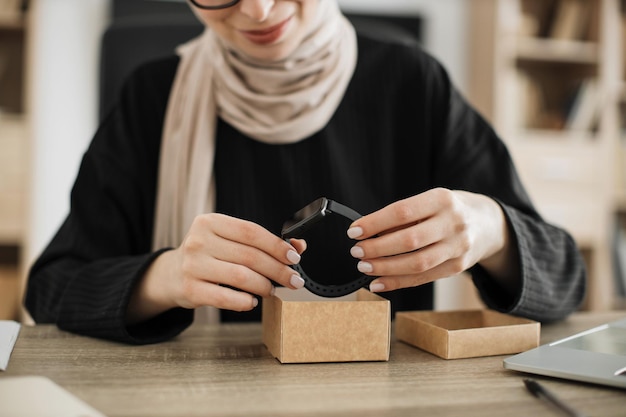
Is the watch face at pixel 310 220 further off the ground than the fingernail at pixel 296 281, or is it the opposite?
the watch face at pixel 310 220

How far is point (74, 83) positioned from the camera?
2691mm

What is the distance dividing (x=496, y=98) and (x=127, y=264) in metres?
2.31

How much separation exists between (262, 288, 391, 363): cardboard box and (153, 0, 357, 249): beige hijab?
522 mm

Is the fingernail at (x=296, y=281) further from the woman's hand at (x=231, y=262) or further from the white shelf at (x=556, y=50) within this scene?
the white shelf at (x=556, y=50)

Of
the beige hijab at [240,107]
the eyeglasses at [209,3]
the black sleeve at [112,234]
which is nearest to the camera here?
the black sleeve at [112,234]

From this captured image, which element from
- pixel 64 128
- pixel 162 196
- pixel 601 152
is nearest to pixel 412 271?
pixel 162 196

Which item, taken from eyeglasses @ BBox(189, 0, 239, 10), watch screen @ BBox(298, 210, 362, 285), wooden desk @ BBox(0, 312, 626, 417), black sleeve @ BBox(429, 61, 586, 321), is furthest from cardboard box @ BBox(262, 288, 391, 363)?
eyeglasses @ BBox(189, 0, 239, 10)

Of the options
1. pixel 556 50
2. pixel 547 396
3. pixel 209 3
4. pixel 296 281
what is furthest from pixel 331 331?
pixel 556 50

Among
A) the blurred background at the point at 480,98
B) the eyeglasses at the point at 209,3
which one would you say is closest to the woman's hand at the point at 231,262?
the eyeglasses at the point at 209,3

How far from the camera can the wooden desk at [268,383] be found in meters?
0.54

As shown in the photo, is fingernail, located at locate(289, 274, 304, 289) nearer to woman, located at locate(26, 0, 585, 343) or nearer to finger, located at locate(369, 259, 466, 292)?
finger, located at locate(369, 259, 466, 292)

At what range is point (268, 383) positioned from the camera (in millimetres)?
621

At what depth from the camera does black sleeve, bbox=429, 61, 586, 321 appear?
0.90 m

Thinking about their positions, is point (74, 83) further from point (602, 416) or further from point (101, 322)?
point (602, 416)
